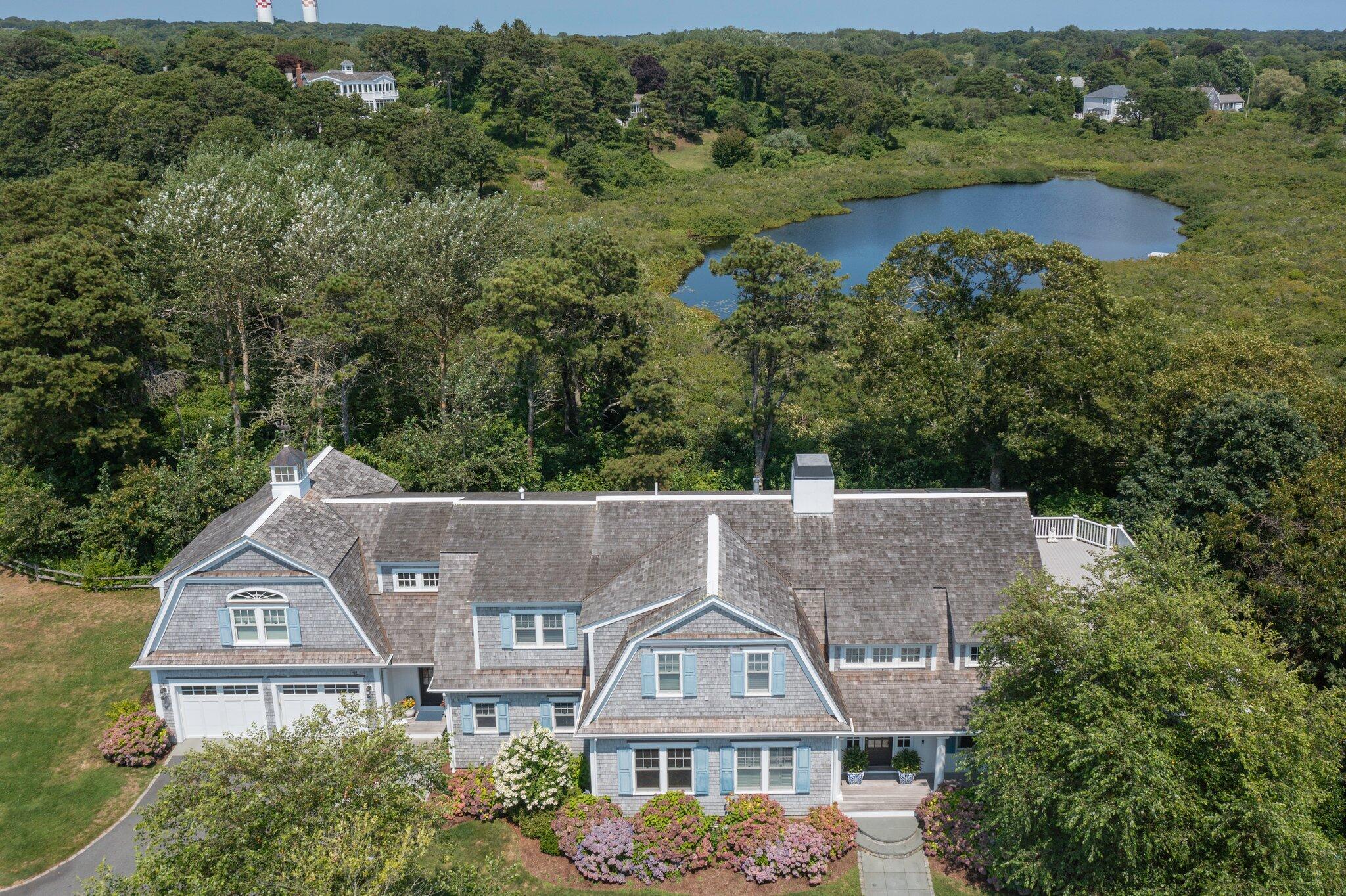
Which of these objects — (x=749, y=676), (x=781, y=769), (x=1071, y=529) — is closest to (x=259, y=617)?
(x=749, y=676)

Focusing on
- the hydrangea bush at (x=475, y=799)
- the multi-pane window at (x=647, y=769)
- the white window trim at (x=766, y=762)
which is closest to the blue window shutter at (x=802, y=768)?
the white window trim at (x=766, y=762)

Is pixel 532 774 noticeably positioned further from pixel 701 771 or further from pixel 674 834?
pixel 701 771

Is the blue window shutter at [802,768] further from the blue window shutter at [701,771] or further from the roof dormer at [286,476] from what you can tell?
the roof dormer at [286,476]

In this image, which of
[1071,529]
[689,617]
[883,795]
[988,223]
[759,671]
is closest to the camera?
[689,617]

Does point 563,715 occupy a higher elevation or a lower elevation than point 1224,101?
lower

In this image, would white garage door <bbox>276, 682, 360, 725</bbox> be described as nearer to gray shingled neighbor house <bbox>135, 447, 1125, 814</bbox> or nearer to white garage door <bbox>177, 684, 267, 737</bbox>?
gray shingled neighbor house <bbox>135, 447, 1125, 814</bbox>

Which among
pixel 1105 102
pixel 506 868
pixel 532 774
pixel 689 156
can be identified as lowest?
pixel 506 868
